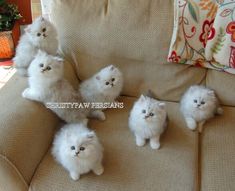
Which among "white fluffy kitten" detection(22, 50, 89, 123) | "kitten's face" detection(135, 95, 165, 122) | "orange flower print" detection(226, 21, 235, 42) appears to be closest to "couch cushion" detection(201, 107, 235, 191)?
"kitten's face" detection(135, 95, 165, 122)

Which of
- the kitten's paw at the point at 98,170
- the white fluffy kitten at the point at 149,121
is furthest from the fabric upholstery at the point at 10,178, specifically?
the white fluffy kitten at the point at 149,121

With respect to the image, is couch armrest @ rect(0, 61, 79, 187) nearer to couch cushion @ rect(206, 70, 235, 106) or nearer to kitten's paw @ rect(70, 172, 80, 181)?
kitten's paw @ rect(70, 172, 80, 181)

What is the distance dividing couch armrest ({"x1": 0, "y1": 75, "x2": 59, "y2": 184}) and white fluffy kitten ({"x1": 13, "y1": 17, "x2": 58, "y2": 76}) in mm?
106

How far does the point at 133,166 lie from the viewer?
121 cm

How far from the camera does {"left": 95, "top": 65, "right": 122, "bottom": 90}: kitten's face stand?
1406 millimetres

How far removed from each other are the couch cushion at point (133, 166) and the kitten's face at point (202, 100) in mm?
121

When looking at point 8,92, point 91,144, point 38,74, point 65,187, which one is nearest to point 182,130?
point 91,144

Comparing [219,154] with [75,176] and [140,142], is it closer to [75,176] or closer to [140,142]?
[140,142]

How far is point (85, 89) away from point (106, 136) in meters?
0.27

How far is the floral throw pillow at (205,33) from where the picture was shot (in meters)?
1.32

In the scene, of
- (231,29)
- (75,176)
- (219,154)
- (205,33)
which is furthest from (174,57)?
(75,176)

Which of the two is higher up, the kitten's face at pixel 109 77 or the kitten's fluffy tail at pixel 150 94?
the kitten's face at pixel 109 77

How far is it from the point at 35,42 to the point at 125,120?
1.87 ft

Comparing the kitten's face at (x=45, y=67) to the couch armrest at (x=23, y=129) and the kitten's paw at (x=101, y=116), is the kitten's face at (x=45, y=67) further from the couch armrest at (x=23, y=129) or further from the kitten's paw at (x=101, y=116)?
the kitten's paw at (x=101, y=116)
